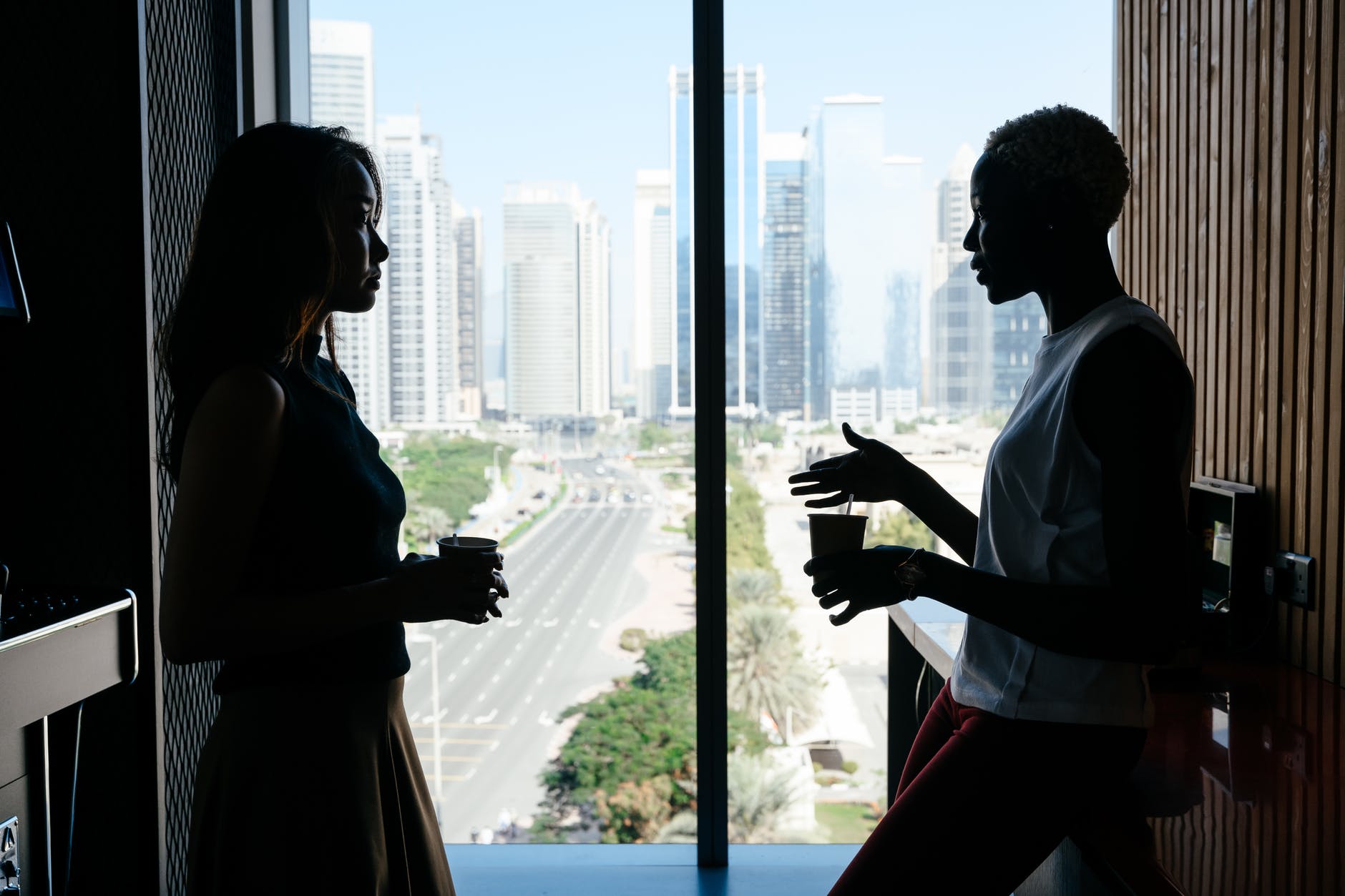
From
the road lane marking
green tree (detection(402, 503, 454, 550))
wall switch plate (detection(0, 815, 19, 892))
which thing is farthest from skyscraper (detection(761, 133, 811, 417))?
wall switch plate (detection(0, 815, 19, 892))

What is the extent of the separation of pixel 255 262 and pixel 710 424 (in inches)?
64.5

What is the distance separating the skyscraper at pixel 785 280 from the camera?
2695 mm

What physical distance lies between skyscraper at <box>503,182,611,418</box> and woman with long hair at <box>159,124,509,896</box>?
63.1 inches

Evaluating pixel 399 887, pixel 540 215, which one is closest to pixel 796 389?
pixel 540 215

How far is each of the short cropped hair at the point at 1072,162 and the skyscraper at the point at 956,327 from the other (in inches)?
63.9

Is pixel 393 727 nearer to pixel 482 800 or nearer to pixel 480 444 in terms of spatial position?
pixel 480 444

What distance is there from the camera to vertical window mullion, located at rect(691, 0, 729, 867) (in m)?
2.57

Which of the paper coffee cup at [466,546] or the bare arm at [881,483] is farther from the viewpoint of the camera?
the bare arm at [881,483]

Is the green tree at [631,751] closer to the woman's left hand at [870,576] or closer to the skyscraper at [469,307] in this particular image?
the skyscraper at [469,307]

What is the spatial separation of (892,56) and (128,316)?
211cm

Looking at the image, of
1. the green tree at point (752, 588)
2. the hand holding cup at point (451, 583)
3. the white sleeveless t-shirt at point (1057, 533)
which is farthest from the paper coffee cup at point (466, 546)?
the green tree at point (752, 588)

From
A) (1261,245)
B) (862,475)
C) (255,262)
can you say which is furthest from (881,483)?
(1261,245)

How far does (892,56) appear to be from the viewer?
2.74 m

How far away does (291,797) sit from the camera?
108 centimetres
